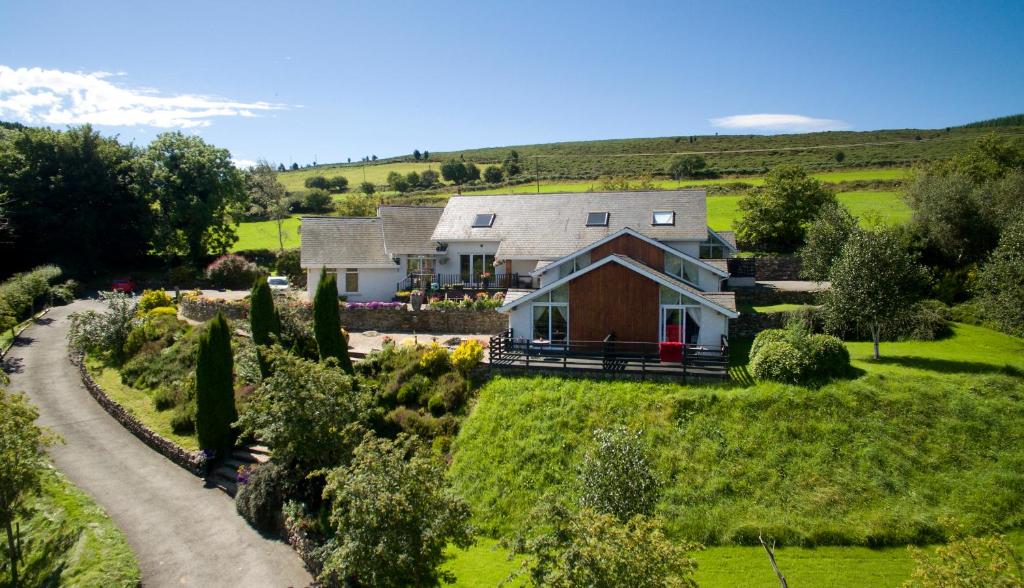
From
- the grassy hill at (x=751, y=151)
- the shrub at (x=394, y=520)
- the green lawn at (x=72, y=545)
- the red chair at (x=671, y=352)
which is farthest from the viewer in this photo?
the grassy hill at (x=751, y=151)

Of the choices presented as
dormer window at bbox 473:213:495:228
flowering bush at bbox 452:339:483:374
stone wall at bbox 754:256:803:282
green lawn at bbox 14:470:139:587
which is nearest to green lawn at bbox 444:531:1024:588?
flowering bush at bbox 452:339:483:374

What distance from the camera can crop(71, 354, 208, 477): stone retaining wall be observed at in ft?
72.4

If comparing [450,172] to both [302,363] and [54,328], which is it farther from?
[302,363]

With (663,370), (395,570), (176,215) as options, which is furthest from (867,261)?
(176,215)

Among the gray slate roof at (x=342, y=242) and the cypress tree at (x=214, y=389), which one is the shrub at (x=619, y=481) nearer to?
the cypress tree at (x=214, y=389)

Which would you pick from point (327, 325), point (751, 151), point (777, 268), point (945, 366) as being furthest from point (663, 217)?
point (751, 151)

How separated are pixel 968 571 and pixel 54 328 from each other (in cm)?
4242

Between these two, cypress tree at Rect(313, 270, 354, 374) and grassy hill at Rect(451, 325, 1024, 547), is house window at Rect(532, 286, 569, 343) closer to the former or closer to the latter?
grassy hill at Rect(451, 325, 1024, 547)

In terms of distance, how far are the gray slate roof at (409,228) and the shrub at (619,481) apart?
24.2 metres

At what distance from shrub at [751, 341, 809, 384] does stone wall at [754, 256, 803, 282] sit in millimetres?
19556

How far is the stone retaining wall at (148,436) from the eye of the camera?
869 inches

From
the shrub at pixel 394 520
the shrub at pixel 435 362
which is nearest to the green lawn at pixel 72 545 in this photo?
the shrub at pixel 394 520

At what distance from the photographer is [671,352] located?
22688 mm

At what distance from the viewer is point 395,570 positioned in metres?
12.4
